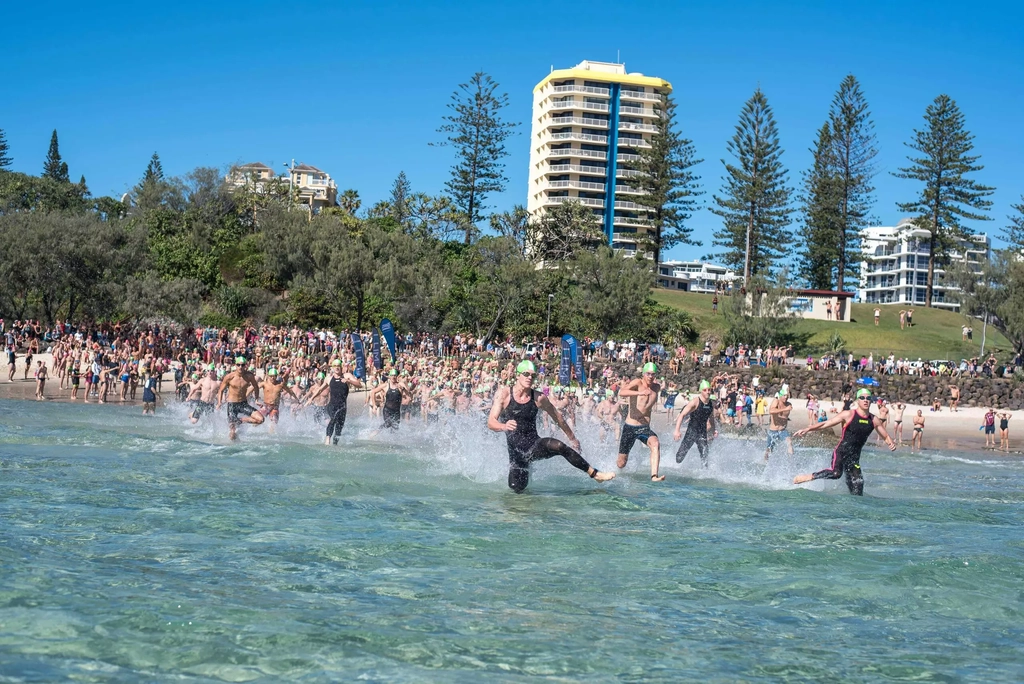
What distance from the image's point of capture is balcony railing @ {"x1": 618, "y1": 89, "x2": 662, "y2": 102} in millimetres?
92000

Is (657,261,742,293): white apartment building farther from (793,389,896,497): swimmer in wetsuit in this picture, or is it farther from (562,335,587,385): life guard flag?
(793,389,896,497): swimmer in wetsuit

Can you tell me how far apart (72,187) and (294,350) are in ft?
195

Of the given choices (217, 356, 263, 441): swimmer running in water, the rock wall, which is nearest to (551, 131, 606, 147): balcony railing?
the rock wall

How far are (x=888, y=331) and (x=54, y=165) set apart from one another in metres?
79.2

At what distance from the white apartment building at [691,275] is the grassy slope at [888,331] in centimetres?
3171

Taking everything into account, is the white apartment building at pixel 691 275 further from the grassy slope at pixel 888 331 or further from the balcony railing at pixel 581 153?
the grassy slope at pixel 888 331

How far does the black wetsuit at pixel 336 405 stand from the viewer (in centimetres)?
1686

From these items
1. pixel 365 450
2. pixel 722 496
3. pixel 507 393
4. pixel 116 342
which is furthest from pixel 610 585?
pixel 116 342

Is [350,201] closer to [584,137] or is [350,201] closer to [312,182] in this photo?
[584,137]

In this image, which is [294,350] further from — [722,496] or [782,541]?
[782,541]

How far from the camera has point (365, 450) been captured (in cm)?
1708

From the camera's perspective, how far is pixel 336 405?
671 inches

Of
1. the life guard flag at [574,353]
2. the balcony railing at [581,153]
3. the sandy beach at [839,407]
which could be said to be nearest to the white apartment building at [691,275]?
the balcony railing at [581,153]

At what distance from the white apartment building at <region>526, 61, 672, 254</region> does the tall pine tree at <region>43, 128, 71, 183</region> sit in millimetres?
46775
